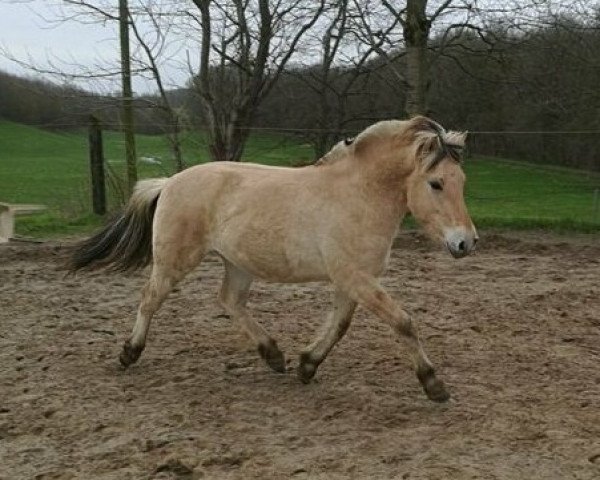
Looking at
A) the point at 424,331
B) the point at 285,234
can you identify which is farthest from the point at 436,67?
the point at 285,234

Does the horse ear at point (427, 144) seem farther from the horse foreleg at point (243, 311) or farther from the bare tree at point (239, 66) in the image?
the bare tree at point (239, 66)

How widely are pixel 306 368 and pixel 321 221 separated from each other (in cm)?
89

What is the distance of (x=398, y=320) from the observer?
3832 millimetres

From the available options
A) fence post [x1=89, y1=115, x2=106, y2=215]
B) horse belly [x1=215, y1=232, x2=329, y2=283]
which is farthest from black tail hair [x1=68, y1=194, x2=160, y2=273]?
fence post [x1=89, y1=115, x2=106, y2=215]

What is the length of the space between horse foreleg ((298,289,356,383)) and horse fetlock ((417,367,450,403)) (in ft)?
1.90

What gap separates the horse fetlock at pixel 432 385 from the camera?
3.86 m

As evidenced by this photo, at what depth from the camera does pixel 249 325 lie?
Answer: 4.70 metres

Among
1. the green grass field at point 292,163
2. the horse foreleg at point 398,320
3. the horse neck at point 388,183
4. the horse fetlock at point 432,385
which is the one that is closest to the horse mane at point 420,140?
the horse neck at point 388,183

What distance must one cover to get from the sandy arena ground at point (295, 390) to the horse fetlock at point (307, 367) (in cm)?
7

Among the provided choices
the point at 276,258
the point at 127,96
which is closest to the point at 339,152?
the point at 276,258

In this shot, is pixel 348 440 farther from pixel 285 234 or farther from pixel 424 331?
pixel 424 331

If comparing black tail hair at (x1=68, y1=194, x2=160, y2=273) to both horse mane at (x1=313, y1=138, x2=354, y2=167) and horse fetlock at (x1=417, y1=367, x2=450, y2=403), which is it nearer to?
horse mane at (x1=313, y1=138, x2=354, y2=167)

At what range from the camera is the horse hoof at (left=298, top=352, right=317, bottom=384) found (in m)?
4.30

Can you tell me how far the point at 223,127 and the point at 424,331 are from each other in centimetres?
854
